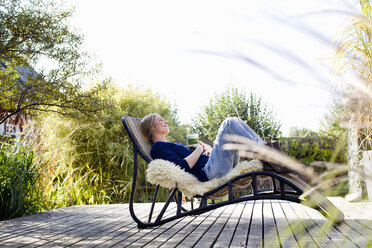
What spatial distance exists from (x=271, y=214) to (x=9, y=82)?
3370mm

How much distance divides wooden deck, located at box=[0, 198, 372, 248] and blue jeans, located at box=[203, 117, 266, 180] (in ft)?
1.50

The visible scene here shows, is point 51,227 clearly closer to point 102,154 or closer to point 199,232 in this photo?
point 199,232

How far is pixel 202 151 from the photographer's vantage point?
2.92m

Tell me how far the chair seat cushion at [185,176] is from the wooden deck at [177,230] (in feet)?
1.10

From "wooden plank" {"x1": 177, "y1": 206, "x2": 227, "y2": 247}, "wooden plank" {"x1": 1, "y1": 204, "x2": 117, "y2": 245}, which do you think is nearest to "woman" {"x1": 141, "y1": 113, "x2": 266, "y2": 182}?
"wooden plank" {"x1": 177, "y1": 206, "x2": 227, "y2": 247}

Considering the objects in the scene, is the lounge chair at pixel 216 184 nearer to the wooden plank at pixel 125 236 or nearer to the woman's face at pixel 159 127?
the wooden plank at pixel 125 236

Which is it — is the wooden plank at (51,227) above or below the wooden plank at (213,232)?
above

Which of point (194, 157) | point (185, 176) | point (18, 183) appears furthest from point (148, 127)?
point (18, 183)

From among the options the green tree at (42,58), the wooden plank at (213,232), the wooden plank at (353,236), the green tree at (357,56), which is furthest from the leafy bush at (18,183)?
the green tree at (357,56)

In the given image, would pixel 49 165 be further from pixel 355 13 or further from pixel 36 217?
pixel 355 13

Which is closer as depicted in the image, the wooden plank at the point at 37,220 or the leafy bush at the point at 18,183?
the wooden plank at the point at 37,220

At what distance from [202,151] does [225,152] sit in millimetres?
257

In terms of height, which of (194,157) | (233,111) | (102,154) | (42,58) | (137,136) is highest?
(233,111)

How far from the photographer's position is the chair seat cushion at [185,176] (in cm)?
258
